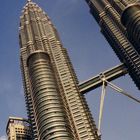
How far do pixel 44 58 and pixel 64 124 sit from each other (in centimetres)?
3128

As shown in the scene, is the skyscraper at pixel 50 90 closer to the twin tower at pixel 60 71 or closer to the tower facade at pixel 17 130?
the twin tower at pixel 60 71

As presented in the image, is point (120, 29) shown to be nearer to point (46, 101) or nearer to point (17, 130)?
point (46, 101)

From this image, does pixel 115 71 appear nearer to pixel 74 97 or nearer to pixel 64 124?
pixel 74 97

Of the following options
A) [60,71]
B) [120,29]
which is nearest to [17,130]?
[60,71]

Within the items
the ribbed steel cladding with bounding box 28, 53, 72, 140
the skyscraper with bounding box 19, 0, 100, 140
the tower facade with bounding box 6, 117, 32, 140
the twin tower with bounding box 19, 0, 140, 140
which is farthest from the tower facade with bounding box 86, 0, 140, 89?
the tower facade with bounding box 6, 117, 32, 140

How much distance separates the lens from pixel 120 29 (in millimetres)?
125000

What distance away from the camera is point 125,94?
124m

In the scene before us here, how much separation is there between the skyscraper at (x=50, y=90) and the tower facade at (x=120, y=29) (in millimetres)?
18237

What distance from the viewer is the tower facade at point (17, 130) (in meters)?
137

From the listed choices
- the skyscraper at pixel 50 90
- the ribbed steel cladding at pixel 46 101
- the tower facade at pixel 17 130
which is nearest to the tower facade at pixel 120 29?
the skyscraper at pixel 50 90

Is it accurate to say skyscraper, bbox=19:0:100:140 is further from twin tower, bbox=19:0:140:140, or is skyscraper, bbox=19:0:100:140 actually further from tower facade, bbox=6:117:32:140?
tower facade, bbox=6:117:32:140

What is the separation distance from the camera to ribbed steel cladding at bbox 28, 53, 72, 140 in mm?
98044

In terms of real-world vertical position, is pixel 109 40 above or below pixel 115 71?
above

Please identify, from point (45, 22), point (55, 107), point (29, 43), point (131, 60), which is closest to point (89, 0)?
point (45, 22)
